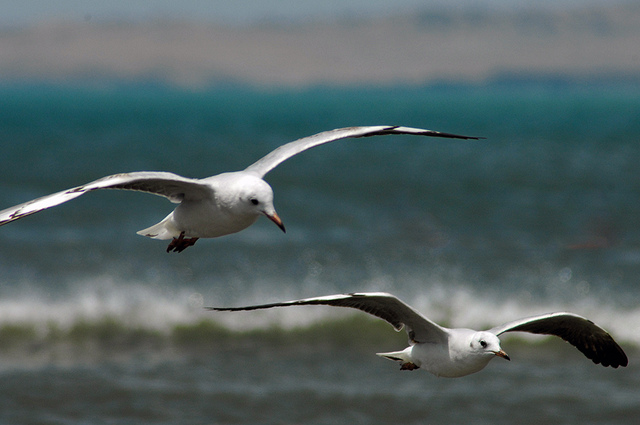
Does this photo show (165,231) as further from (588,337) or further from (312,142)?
(588,337)

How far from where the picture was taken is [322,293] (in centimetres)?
1584

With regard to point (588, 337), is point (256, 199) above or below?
above

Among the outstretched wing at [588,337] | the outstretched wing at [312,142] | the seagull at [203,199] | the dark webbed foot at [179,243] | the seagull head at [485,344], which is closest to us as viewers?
the seagull at [203,199]

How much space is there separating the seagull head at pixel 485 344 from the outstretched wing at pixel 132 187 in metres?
2.38

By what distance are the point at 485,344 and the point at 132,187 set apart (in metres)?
2.99

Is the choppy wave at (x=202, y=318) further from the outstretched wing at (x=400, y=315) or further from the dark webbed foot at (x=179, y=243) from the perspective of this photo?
the outstretched wing at (x=400, y=315)

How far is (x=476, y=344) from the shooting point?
22.7 ft

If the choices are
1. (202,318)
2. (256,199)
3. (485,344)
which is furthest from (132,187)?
(202,318)

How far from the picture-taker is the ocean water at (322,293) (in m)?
11.2

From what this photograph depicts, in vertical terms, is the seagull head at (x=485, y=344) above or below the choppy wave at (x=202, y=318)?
below

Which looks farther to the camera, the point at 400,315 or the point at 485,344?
the point at 400,315

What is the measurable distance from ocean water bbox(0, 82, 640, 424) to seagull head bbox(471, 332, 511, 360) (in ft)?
13.4

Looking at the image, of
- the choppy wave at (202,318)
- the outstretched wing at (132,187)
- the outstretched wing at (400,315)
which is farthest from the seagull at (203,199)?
the choppy wave at (202,318)

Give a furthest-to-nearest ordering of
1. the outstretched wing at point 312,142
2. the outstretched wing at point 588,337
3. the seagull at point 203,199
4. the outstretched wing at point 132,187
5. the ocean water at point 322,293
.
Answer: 1. the ocean water at point 322,293
2. the outstretched wing at point 588,337
3. the outstretched wing at point 312,142
4. the seagull at point 203,199
5. the outstretched wing at point 132,187
